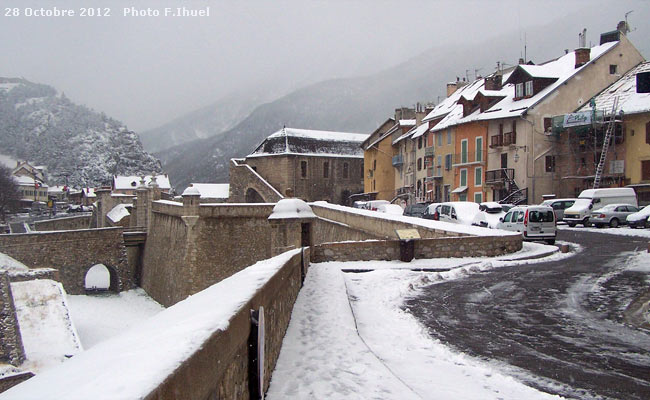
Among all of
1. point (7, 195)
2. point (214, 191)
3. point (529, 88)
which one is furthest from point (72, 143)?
point (529, 88)

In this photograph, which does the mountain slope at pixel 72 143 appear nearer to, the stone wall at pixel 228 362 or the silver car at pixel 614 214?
the silver car at pixel 614 214

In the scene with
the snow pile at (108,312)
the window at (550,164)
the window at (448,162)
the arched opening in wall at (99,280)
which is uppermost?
the window at (448,162)

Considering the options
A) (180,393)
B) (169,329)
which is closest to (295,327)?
(169,329)

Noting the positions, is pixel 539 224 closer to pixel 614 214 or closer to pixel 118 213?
pixel 614 214

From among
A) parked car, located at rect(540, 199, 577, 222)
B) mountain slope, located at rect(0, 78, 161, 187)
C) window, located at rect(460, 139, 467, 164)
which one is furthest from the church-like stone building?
mountain slope, located at rect(0, 78, 161, 187)

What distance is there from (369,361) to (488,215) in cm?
2277

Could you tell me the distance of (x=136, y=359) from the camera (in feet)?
8.54

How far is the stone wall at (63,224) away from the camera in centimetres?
5322

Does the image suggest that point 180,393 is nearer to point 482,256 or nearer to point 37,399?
point 37,399

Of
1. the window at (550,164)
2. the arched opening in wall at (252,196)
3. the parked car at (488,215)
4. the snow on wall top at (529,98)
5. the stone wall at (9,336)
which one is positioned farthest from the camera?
the arched opening in wall at (252,196)

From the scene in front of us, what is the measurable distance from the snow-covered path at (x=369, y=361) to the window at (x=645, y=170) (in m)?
29.2

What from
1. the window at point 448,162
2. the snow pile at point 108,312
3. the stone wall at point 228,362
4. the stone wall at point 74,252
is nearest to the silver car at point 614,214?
the window at point 448,162

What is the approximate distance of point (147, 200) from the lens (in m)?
37.8

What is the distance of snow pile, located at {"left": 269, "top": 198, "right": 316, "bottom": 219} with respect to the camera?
50.3 feet
